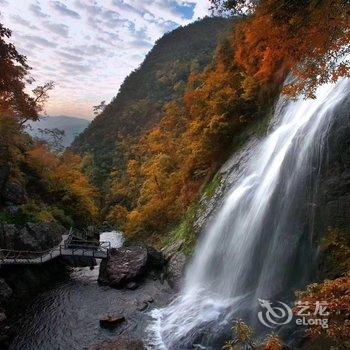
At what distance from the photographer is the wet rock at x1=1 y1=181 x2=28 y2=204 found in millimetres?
26544

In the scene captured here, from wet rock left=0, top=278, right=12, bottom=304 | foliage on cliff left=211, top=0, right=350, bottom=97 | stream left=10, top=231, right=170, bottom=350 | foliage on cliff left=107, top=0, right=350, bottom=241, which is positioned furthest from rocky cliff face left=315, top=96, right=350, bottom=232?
wet rock left=0, top=278, right=12, bottom=304

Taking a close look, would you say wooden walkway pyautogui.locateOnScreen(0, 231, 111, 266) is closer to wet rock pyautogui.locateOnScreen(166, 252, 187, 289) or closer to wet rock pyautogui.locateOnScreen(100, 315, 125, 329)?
wet rock pyautogui.locateOnScreen(166, 252, 187, 289)

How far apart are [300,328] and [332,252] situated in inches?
98.5

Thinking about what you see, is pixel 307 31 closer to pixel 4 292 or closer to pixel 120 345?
pixel 120 345

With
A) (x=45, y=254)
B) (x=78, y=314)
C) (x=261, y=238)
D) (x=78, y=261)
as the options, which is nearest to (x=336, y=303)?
(x=261, y=238)

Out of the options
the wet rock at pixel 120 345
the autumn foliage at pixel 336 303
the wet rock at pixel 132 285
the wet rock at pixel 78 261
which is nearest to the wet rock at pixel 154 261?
the wet rock at pixel 132 285

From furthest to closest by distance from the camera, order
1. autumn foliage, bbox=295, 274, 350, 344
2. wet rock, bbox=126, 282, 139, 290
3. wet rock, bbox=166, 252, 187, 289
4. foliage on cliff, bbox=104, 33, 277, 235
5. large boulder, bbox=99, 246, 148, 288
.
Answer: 1. foliage on cliff, bbox=104, 33, 277, 235
2. large boulder, bbox=99, 246, 148, 288
3. wet rock, bbox=126, 282, 139, 290
4. wet rock, bbox=166, 252, 187, 289
5. autumn foliage, bbox=295, 274, 350, 344

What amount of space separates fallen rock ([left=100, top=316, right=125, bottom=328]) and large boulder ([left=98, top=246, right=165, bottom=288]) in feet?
17.5

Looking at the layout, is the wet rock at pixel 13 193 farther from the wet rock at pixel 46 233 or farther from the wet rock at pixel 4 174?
the wet rock at pixel 46 233

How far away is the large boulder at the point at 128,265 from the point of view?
23.0 metres

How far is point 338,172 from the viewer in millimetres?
12047

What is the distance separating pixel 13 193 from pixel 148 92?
9389 cm

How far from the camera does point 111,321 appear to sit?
17.1m

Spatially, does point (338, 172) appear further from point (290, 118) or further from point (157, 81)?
point (157, 81)
